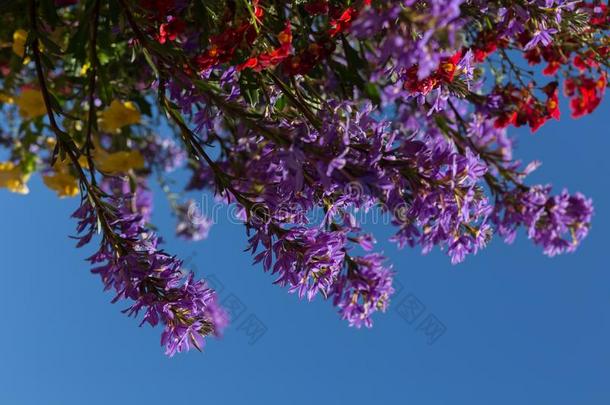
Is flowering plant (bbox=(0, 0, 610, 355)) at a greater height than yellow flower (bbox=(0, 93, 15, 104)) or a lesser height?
lesser

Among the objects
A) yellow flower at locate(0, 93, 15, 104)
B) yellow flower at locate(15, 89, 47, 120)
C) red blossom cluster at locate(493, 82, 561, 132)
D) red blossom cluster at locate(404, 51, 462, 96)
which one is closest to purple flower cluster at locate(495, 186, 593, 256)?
red blossom cluster at locate(493, 82, 561, 132)

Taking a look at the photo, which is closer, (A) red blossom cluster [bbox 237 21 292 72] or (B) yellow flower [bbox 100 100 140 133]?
(A) red blossom cluster [bbox 237 21 292 72]

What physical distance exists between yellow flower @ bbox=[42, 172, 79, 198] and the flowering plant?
43cm

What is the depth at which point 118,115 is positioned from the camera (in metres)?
2.46

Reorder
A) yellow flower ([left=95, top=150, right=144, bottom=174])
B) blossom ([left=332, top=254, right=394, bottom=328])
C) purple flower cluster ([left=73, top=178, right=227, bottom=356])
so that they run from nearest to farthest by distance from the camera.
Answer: purple flower cluster ([left=73, top=178, right=227, bottom=356]), blossom ([left=332, top=254, right=394, bottom=328]), yellow flower ([left=95, top=150, right=144, bottom=174])

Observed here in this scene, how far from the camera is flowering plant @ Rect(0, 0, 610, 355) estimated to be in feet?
3.68

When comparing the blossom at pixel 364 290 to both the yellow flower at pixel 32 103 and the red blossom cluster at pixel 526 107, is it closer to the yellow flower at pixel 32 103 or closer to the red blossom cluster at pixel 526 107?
the red blossom cluster at pixel 526 107

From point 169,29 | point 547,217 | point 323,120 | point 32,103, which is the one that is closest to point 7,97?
point 32,103

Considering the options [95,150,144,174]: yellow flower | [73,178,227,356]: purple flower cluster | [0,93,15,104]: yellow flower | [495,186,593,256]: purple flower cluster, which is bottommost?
[495,186,593,256]: purple flower cluster

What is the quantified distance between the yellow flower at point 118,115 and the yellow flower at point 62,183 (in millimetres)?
334

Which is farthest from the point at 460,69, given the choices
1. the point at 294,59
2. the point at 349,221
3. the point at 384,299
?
the point at 384,299

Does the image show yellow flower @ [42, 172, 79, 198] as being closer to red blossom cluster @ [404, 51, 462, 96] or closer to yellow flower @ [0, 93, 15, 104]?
yellow flower @ [0, 93, 15, 104]

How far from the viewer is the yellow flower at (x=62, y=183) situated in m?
2.68

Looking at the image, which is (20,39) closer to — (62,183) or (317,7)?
(62,183)
